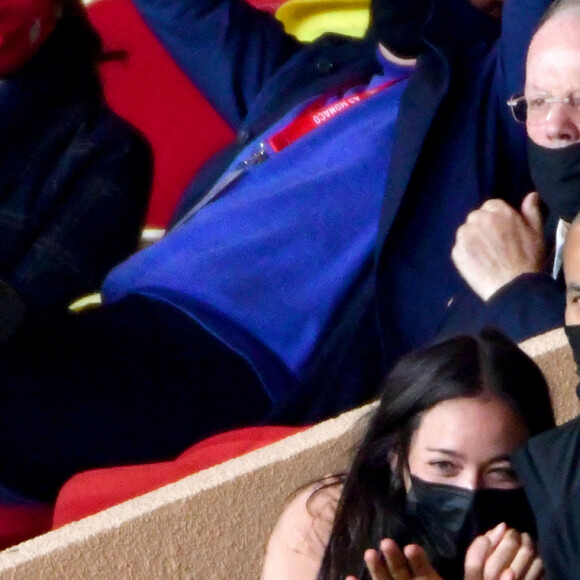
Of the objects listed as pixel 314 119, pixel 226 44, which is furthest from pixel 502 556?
pixel 226 44

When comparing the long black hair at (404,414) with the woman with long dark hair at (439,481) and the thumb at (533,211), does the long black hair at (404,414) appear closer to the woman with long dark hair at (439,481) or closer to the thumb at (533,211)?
the woman with long dark hair at (439,481)

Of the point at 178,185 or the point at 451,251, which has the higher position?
the point at 451,251

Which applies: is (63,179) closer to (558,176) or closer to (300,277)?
(300,277)

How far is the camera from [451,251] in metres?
1.18

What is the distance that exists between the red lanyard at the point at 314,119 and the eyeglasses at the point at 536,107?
0.68 ft

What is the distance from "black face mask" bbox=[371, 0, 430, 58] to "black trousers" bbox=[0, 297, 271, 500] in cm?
39

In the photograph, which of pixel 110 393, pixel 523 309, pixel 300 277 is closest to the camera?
pixel 523 309

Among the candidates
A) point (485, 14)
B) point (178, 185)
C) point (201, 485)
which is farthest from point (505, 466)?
point (178, 185)

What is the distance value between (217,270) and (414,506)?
1.47ft

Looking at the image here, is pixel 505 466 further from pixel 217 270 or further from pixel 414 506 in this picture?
pixel 217 270

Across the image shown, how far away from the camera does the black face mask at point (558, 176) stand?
3.47 feet

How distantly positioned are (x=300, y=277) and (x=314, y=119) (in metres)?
0.21

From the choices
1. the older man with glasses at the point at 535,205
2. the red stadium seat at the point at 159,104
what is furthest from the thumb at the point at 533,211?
the red stadium seat at the point at 159,104

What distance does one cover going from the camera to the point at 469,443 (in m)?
0.85
